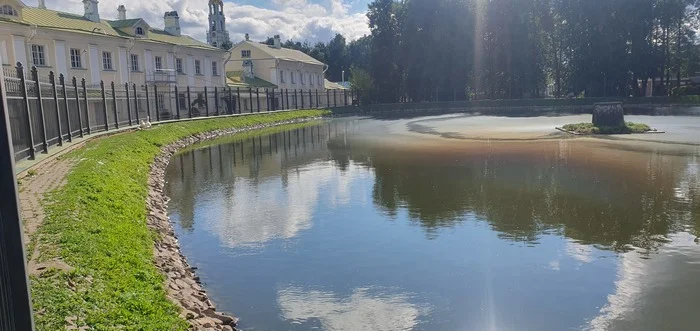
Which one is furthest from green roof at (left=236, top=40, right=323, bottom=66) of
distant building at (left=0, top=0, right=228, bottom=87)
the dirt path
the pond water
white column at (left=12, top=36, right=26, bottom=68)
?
the dirt path

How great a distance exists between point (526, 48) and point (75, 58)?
156 ft

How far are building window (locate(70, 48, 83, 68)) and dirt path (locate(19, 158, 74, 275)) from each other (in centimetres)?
2602

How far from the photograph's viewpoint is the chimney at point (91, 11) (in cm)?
4078

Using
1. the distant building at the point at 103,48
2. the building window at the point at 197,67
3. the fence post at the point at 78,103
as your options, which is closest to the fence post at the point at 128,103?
the fence post at the point at 78,103

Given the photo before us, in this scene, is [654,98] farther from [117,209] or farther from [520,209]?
[117,209]

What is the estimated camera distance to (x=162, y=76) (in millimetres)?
43844

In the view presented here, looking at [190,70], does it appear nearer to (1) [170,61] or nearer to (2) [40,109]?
(1) [170,61]

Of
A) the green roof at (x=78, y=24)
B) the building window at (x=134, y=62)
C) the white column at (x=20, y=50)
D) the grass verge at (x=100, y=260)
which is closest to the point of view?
the grass verge at (x=100, y=260)

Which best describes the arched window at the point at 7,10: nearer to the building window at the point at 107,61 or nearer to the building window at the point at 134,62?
the building window at the point at 107,61

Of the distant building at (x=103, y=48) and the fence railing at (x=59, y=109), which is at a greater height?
the distant building at (x=103, y=48)

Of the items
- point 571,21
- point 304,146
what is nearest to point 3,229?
point 304,146

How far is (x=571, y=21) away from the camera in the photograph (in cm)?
6197

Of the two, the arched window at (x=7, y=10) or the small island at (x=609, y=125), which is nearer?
the small island at (x=609, y=125)

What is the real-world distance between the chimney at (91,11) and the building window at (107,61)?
3.60 meters
